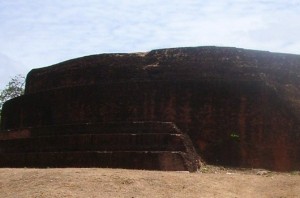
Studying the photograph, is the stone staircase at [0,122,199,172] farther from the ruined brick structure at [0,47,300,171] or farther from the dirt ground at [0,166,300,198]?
the dirt ground at [0,166,300,198]

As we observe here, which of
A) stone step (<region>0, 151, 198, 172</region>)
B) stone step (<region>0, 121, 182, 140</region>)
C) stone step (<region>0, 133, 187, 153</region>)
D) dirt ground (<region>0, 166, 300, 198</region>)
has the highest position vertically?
stone step (<region>0, 121, 182, 140</region>)

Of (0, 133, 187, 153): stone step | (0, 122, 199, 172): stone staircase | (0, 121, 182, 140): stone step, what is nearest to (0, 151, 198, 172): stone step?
(0, 122, 199, 172): stone staircase

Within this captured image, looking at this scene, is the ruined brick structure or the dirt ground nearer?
the dirt ground

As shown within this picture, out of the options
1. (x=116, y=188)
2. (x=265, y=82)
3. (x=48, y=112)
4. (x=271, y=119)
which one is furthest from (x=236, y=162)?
(x=48, y=112)

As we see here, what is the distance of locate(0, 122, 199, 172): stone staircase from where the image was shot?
10656 millimetres

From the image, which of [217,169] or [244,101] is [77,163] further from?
[244,101]

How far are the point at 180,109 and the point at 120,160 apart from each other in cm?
318

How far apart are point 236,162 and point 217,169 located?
2.68 feet

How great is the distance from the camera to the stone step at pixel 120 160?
1055 centimetres

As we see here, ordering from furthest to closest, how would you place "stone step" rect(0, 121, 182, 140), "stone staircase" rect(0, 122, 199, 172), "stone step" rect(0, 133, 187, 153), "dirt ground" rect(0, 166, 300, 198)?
"stone step" rect(0, 121, 182, 140) → "stone step" rect(0, 133, 187, 153) → "stone staircase" rect(0, 122, 199, 172) → "dirt ground" rect(0, 166, 300, 198)

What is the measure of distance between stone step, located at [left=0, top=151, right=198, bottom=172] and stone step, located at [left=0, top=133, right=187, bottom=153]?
357 mm

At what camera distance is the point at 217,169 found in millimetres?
12102

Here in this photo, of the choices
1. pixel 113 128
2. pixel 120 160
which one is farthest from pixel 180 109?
pixel 120 160

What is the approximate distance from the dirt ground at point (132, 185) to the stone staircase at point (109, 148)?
3.15 ft
